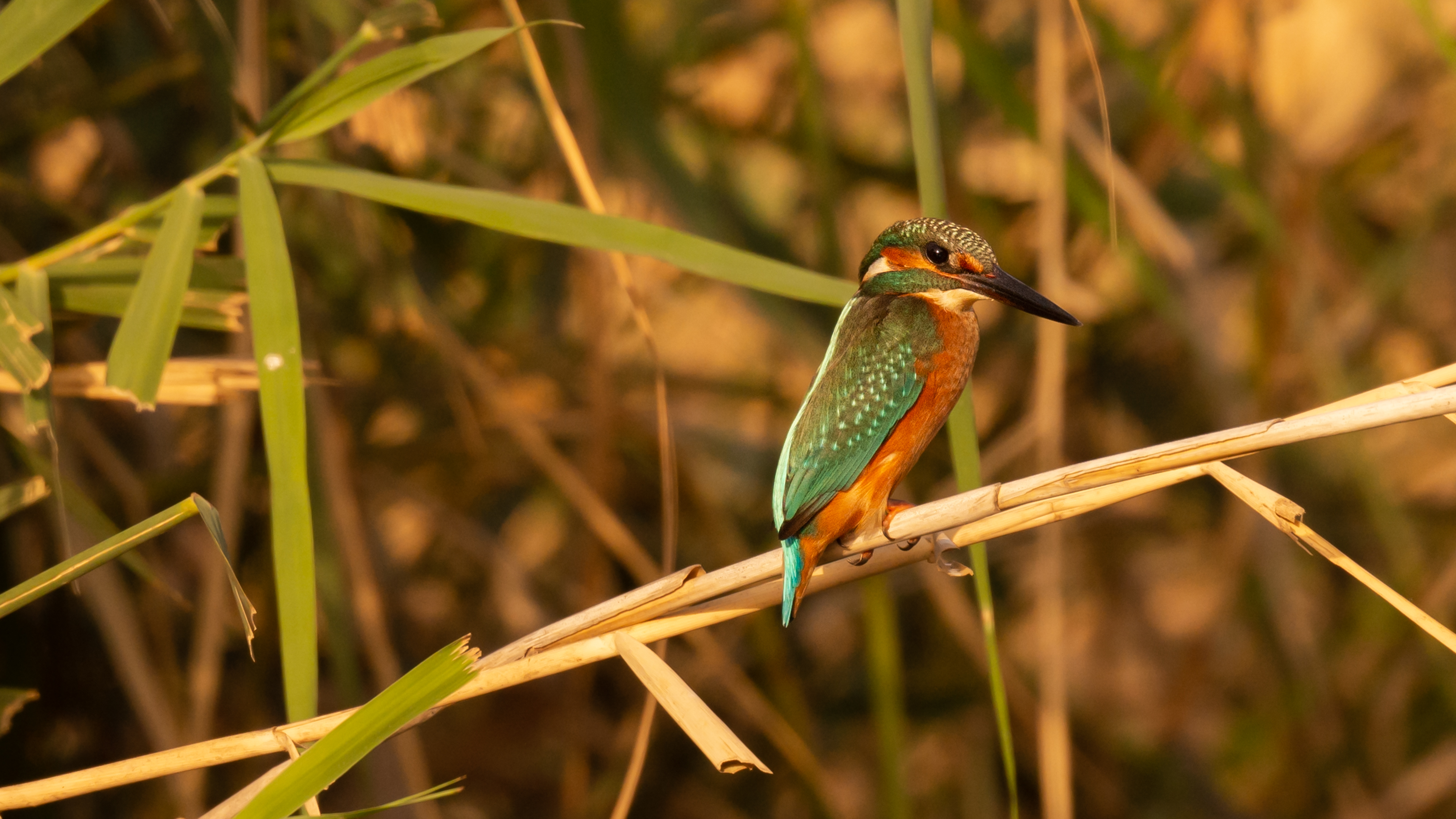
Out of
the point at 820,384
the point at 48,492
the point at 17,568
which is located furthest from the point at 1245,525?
the point at 17,568

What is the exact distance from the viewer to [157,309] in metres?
1.19

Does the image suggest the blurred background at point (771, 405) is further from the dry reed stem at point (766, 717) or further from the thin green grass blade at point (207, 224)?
the thin green grass blade at point (207, 224)

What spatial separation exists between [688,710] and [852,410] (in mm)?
476

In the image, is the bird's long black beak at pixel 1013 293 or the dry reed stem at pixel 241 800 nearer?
the dry reed stem at pixel 241 800

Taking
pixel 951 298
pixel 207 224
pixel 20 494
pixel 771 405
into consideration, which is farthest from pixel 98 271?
pixel 771 405

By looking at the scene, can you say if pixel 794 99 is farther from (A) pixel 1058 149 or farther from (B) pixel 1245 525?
(B) pixel 1245 525

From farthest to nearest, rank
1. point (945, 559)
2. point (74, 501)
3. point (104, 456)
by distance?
point (104, 456), point (74, 501), point (945, 559)

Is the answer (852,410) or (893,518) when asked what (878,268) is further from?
(893,518)

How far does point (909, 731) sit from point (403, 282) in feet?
6.08

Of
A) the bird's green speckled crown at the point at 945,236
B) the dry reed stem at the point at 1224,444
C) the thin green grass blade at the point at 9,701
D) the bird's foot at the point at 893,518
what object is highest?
the bird's green speckled crown at the point at 945,236

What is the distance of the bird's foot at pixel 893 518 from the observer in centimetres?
122

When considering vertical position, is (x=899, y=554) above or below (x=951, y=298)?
below

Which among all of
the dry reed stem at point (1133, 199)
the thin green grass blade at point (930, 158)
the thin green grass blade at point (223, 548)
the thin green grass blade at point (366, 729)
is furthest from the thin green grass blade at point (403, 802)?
the dry reed stem at point (1133, 199)

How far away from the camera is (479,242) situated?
272cm
